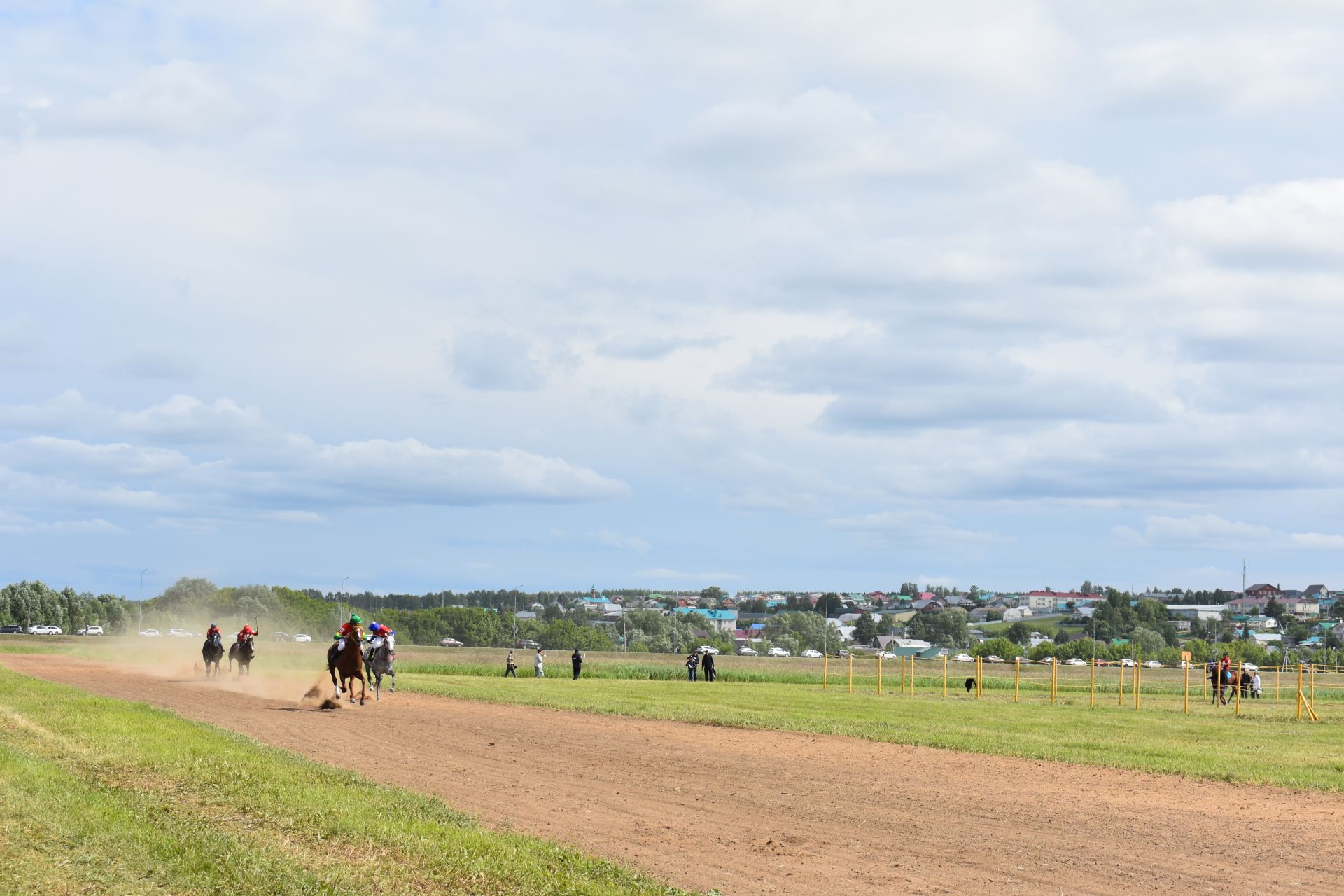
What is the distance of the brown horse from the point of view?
104ft

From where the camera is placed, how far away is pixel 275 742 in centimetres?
2222

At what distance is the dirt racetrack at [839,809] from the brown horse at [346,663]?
4.17 meters

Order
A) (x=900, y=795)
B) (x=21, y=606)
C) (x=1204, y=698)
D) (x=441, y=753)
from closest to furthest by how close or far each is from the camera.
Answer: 1. (x=900, y=795)
2. (x=441, y=753)
3. (x=1204, y=698)
4. (x=21, y=606)

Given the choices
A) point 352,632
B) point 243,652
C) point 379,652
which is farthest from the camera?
point 243,652

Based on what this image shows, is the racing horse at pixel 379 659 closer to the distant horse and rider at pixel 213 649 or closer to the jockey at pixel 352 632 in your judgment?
the jockey at pixel 352 632

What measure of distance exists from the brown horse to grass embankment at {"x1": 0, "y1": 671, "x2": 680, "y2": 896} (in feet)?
41.0

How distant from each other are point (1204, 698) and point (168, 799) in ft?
149

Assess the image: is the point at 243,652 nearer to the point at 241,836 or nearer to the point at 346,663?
the point at 346,663

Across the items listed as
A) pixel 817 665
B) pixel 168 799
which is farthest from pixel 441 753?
pixel 817 665

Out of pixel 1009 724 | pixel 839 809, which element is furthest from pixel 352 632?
pixel 839 809

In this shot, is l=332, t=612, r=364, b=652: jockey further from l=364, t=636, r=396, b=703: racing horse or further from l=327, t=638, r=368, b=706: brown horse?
l=364, t=636, r=396, b=703: racing horse

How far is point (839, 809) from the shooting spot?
16703 mm

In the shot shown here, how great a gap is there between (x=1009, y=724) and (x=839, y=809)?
1671 cm

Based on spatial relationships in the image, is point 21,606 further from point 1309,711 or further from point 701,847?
point 701,847
